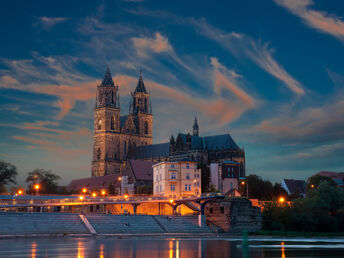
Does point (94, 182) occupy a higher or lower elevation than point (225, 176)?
lower

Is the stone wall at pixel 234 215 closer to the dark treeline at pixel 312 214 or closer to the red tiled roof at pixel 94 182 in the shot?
the dark treeline at pixel 312 214

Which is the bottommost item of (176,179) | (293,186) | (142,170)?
(176,179)

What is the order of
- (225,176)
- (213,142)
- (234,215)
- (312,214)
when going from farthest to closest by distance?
1. (213,142)
2. (225,176)
3. (312,214)
4. (234,215)

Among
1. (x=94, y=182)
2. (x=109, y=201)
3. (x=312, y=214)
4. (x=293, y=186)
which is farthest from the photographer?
(x=94, y=182)

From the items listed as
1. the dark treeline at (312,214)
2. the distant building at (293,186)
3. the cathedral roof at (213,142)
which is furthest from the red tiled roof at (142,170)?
the dark treeline at (312,214)

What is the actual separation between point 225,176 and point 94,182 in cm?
4599

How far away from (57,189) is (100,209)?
192 feet

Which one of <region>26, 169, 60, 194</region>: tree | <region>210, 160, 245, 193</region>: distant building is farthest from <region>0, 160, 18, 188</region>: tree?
<region>210, 160, 245, 193</region>: distant building

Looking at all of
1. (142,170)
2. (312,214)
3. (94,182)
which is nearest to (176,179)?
(142,170)

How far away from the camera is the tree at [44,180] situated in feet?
496

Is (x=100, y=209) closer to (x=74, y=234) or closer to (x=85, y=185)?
(x=74, y=234)

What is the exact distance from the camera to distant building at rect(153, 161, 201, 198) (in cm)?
10769

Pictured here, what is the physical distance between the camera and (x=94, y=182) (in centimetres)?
16538

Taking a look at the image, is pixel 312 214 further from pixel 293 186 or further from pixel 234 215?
pixel 293 186
